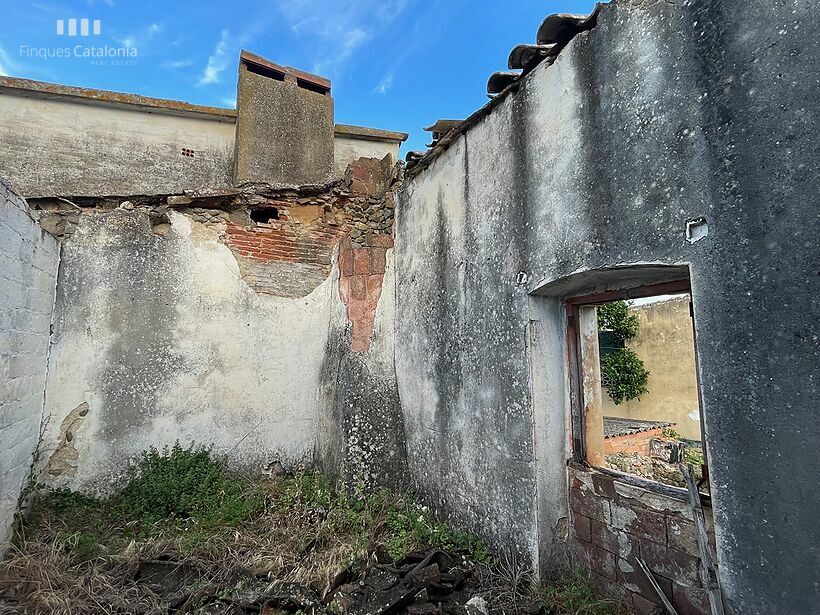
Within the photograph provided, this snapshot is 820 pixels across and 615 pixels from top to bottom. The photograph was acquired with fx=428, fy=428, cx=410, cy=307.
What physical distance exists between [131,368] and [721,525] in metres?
4.91

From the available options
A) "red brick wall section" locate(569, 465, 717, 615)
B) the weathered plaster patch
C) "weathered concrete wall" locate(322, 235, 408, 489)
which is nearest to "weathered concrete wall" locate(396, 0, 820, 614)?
"red brick wall section" locate(569, 465, 717, 615)

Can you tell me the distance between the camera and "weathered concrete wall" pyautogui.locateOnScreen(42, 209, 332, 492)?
414cm

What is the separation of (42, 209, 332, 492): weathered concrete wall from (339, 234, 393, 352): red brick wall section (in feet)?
1.19

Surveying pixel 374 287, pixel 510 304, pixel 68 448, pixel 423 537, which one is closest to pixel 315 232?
pixel 374 287

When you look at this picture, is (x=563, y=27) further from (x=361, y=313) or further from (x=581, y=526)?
(x=581, y=526)

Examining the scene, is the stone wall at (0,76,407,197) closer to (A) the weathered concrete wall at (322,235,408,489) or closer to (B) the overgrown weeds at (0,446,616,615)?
(A) the weathered concrete wall at (322,235,408,489)

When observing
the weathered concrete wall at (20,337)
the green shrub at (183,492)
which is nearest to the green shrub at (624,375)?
the green shrub at (183,492)

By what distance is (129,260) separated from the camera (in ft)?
14.6

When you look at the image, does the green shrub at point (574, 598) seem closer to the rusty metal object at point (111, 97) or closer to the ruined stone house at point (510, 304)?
the ruined stone house at point (510, 304)

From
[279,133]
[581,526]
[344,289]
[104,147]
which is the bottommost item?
[581,526]

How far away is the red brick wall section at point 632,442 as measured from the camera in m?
6.26

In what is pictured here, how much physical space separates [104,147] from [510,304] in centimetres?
822

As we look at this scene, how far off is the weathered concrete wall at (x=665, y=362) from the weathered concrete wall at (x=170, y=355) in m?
8.81

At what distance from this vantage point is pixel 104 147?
774 cm
